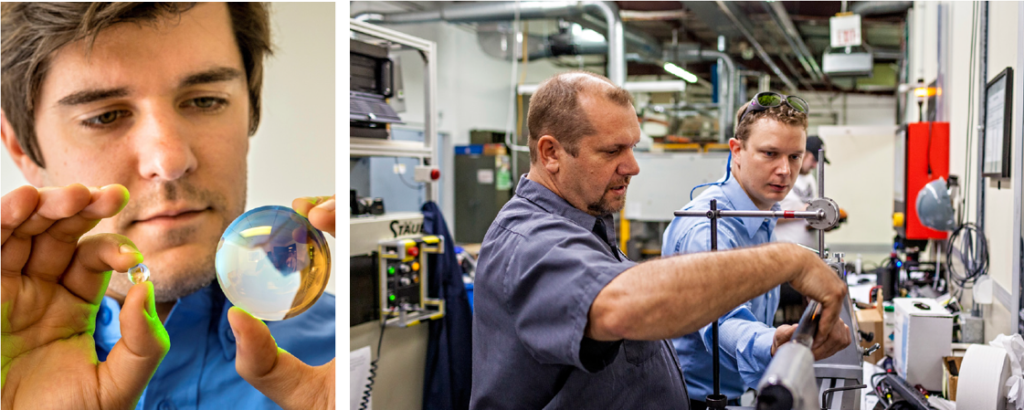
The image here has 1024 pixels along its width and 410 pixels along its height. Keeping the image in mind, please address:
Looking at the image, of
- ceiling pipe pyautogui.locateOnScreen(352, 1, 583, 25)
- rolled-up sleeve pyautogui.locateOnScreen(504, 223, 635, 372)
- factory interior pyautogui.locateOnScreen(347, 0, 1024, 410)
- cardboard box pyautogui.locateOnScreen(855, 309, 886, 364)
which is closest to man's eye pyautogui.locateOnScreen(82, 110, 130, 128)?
factory interior pyautogui.locateOnScreen(347, 0, 1024, 410)

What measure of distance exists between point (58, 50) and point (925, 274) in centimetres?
406

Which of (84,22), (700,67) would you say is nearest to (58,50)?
(84,22)

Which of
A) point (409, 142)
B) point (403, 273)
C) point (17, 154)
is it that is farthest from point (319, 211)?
point (409, 142)

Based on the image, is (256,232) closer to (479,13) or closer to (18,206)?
(18,206)

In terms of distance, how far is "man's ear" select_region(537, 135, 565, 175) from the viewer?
1.25m

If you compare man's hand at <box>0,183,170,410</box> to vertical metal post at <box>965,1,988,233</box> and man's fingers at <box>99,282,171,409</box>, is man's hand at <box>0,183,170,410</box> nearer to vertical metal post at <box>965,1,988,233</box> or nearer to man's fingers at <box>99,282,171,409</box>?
man's fingers at <box>99,282,171,409</box>

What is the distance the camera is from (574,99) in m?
1.22

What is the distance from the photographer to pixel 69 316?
1500 millimetres

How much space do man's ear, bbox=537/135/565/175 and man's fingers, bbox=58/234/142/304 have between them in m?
0.90

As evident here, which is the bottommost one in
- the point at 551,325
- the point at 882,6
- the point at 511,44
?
the point at 551,325

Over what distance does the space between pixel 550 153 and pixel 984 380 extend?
1227 mm

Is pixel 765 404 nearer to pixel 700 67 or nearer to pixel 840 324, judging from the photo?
pixel 840 324

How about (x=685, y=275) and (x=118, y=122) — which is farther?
(x=118, y=122)

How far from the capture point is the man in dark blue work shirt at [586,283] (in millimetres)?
916
